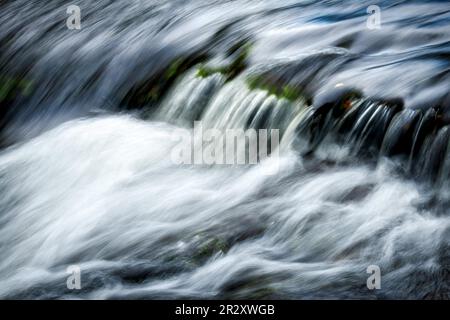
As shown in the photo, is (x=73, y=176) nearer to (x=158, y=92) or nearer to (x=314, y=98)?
(x=158, y=92)

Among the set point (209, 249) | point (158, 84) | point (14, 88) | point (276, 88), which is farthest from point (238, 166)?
point (14, 88)

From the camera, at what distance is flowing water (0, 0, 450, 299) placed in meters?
4.46

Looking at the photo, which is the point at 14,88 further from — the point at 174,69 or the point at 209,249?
the point at 209,249

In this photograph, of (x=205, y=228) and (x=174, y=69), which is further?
(x=174, y=69)

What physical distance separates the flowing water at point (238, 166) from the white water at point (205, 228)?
1 centimetres

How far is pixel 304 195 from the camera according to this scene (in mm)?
4914

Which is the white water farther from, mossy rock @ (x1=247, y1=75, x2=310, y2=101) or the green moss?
the green moss

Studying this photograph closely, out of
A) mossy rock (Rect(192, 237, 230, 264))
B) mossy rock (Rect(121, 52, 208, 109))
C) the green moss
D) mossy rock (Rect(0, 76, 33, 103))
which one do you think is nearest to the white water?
mossy rock (Rect(192, 237, 230, 264))

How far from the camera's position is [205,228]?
488cm

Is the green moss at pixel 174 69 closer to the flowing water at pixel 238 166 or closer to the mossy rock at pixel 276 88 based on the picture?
the flowing water at pixel 238 166

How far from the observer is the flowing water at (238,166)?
4465 mm

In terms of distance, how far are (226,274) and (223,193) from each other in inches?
34.4

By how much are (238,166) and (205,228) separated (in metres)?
0.70
